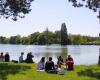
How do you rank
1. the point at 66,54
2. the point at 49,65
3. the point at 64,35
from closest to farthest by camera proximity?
the point at 49,65, the point at 66,54, the point at 64,35

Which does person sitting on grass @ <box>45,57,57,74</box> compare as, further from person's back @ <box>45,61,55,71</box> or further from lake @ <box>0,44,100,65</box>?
lake @ <box>0,44,100,65</box>

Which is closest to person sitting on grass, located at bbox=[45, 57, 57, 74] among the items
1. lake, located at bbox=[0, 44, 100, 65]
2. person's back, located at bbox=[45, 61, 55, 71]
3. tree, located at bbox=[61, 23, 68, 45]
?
person's back, located at bbox=[45, 61, 55, 71]

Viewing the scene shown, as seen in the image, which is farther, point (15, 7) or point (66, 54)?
point (66, 54)

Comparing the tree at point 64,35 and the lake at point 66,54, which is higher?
the tree at point 64,35

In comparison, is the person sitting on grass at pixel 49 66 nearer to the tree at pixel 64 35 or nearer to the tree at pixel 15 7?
the tree at pixel 15 7

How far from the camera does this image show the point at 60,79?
935 inches

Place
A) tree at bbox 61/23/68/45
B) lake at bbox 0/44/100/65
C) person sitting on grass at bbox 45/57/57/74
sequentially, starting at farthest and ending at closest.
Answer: tree at bbox 61/23/68/45 → lake at bbox 0/44/100/65 → person sitting on grass at bbox 45/57/57/74

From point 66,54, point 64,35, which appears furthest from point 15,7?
point 64,35

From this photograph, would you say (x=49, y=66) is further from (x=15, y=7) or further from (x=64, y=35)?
(x=64, y=35)

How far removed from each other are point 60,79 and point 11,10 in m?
16.0

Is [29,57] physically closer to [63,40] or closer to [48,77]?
[48,77]

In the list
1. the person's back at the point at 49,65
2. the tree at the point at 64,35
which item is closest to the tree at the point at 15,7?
the person's back at the point at 49,65

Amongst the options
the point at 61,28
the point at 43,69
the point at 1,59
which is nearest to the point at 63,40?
the point at 61,28

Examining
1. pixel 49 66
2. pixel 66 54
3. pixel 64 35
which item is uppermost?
pixel 64 35
